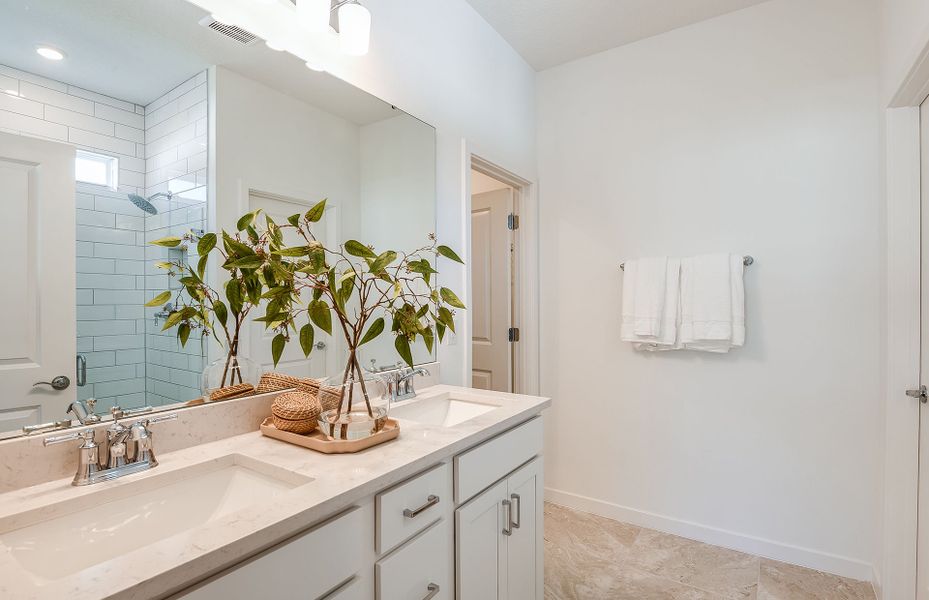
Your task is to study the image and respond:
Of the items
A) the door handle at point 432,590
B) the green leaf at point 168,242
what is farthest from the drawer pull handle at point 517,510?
the green leaf at point 168,242

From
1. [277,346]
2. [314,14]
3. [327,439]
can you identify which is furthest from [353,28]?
[327,439]

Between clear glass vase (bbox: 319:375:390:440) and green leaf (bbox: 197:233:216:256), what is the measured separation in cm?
46

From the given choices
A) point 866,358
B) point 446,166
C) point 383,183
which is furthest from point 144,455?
point 866,358

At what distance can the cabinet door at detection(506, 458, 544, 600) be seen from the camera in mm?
1514

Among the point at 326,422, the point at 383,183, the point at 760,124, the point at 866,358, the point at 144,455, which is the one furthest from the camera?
the point at 760,124

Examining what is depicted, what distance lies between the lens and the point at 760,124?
225 centimetres

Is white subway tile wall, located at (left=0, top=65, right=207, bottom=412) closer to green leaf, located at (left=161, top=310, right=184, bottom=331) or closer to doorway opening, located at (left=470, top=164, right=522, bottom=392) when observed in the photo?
green leaf, located at (left=161, top=310, right=184, bottom=331)

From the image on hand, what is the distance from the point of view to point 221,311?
4.12ft

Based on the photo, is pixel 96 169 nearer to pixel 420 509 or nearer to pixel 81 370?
pixel 81 370

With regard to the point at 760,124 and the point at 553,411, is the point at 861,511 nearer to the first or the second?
the point at 553,411

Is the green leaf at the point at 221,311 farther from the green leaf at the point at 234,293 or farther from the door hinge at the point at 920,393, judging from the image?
the door hinge at the point at 920,393

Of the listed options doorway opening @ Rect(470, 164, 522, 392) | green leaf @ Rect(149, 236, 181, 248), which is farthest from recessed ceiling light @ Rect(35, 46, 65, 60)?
doorway opening @ Rect(470, 164, 522, 392)

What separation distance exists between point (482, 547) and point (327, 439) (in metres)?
0.57

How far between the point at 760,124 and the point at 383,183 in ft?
5.99
